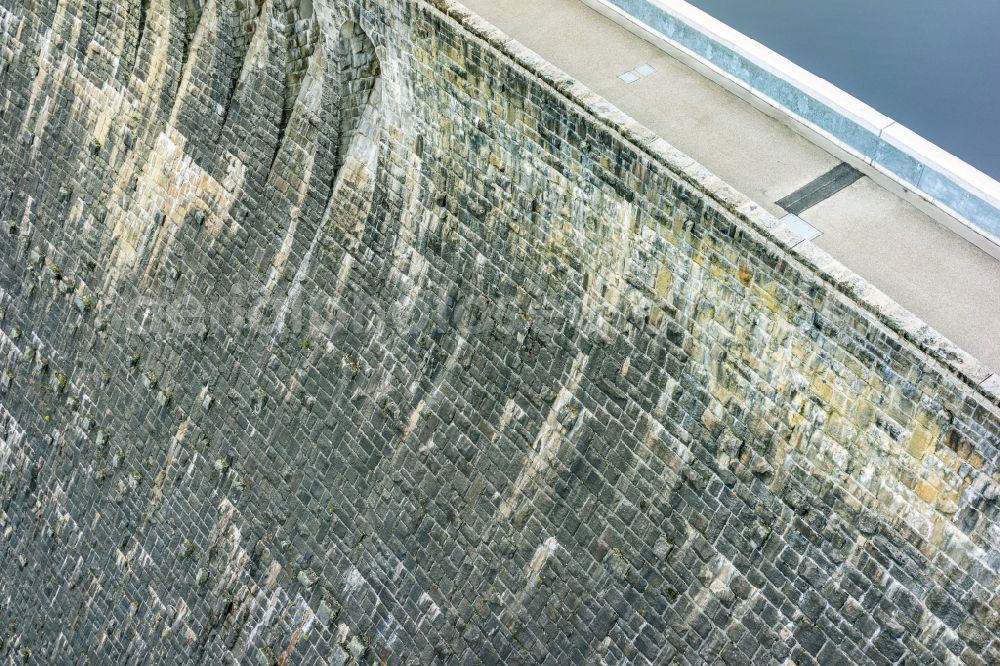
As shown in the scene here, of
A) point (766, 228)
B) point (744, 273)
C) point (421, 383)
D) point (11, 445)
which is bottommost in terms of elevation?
point (11, 445)

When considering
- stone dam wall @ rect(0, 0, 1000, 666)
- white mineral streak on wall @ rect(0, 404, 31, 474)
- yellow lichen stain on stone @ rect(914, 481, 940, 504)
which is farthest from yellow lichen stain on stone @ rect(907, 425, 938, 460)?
white mineral streak on wall @ rect(0, 404, 31, 474)

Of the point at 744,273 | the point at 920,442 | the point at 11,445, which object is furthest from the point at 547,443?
the point at 11,445

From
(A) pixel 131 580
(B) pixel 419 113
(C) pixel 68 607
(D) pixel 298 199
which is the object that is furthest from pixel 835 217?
(C) pixel 68 607

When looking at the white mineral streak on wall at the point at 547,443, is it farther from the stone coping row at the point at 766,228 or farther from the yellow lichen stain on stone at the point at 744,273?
the stone coping row at the point at 766,228

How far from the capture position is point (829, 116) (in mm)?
13453

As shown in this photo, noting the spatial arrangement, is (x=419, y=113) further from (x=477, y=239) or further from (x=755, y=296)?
(x=755, y=296)

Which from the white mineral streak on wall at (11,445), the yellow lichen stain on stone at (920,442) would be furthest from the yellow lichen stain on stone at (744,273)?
the white mineral streak on wall at (11,445)

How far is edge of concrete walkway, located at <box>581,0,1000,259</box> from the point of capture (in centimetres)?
1246

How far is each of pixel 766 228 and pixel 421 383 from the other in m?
4.89

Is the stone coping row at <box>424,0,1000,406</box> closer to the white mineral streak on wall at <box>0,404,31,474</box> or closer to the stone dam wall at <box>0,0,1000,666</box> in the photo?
the stone dam wall at <box>0,0,1000,666</box>

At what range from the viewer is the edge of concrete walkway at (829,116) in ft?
40.9

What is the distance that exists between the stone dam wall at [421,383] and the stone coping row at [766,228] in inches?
1.3

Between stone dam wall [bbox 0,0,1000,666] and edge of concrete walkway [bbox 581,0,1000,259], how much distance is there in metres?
2.17

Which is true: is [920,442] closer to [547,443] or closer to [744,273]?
[744,273]
